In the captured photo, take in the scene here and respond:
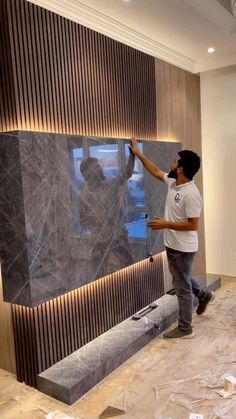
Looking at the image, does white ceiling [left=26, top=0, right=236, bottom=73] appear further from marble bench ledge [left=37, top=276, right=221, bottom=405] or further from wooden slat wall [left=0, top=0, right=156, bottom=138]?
marble bench ledge [left=37, top=276, right=221, bottom=405]

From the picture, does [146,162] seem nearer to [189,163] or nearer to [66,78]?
[189,163]

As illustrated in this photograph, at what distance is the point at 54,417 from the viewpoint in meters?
2.07

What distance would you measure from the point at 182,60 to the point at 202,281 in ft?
8.27

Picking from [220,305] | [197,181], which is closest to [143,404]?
[220,305]

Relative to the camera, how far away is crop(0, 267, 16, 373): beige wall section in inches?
98.3

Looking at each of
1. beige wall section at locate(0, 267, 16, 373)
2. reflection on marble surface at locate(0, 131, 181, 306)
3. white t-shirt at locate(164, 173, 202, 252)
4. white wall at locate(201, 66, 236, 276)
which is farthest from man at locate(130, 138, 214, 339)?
white wall at locate(201, 66, 236, 276)

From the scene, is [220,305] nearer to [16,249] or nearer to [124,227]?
[124,227]

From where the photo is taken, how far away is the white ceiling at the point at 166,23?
2682mm

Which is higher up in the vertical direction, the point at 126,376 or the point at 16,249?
the point at 16,249

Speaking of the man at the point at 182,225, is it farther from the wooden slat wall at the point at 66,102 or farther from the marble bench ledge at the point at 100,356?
the wooden slat wall at the point at 66,102

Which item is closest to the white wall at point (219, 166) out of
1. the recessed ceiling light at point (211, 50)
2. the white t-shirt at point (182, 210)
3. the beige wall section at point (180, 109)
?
the beige wall section at point (180, 109)

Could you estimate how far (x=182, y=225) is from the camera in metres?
2.83

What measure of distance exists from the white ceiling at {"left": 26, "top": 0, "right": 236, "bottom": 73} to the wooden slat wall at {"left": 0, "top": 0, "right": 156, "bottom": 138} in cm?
10

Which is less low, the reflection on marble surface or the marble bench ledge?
the reflection on marble surface
